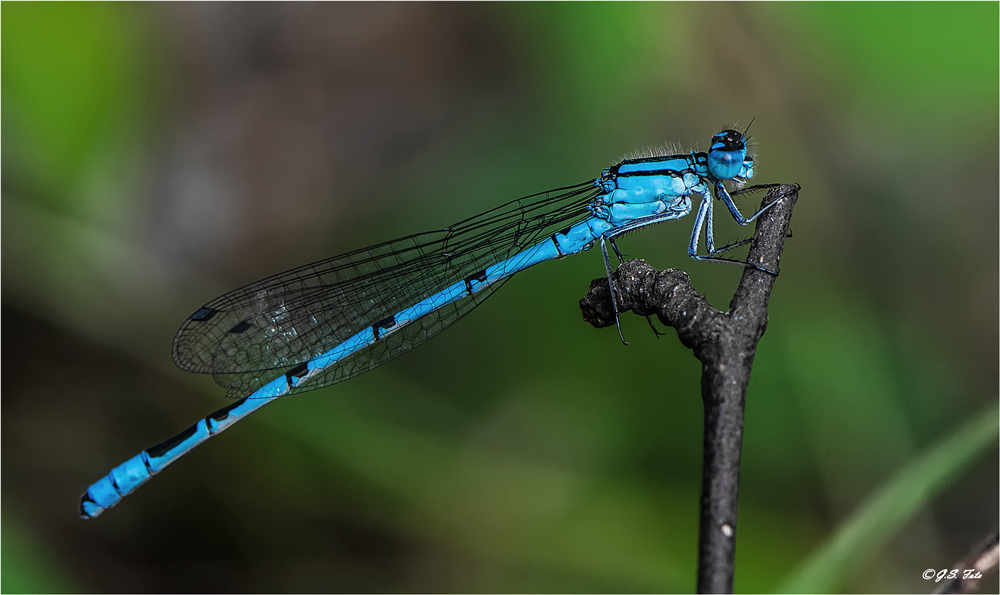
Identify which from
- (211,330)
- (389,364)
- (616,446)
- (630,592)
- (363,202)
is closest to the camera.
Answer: (630,592)

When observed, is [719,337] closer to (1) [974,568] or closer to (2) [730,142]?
(1) [974,568]

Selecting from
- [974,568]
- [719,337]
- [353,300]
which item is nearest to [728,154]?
[719,337]

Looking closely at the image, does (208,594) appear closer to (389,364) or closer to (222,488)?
(222,488)

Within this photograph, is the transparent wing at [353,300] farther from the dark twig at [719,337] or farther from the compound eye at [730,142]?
the dark twig at [719,337]

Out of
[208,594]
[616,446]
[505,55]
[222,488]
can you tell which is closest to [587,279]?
[616,446]

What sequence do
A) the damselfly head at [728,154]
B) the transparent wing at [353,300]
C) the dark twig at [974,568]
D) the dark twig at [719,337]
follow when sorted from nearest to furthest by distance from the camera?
the dark twig at [974,568], the dark twig at [719,337], the damselfly head at [728,154], the transparent wing at [353,300]

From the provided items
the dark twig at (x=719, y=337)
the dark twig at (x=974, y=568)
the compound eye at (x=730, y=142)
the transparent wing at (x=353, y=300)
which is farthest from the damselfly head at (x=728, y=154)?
the dark twig at (x=974, y=568)
